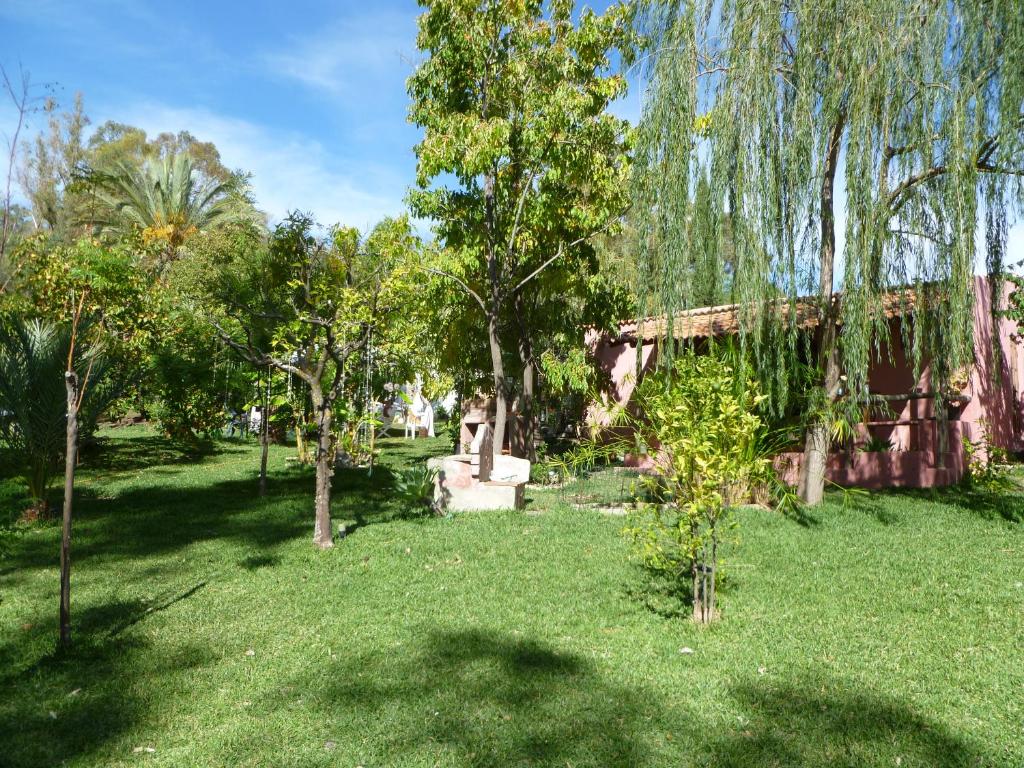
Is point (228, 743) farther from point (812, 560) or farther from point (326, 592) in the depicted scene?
point (812, 560)

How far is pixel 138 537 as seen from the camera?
911 centimetres

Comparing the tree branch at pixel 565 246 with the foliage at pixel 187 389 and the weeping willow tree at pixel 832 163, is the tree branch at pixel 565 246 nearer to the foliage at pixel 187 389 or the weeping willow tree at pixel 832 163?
the weeping willow tree at pixel 832 163

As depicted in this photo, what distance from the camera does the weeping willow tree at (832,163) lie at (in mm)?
8180

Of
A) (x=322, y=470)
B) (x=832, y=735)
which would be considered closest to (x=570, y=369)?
(x=322, y=470)

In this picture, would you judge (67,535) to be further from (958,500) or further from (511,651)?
(958,500)

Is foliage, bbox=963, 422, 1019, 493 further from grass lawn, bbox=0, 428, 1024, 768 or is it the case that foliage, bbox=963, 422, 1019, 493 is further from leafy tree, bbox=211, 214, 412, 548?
leafy tree, bbox=211, 214, 412, 548

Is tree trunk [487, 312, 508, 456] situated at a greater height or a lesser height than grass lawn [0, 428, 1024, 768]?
greater

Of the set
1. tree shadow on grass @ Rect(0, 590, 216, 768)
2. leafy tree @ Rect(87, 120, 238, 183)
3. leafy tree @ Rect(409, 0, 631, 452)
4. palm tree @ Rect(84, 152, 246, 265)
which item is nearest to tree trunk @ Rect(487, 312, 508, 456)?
leafy tree @ Rect(409, 0, 631, 452)

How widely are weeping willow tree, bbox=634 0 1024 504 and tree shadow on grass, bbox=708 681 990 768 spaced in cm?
507

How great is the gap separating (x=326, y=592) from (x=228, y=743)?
2788mm

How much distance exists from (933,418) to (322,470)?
9048 mm

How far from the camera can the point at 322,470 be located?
326 inches

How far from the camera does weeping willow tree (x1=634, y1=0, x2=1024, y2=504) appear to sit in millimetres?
8180

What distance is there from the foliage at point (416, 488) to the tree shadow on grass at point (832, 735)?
7.62 metres
